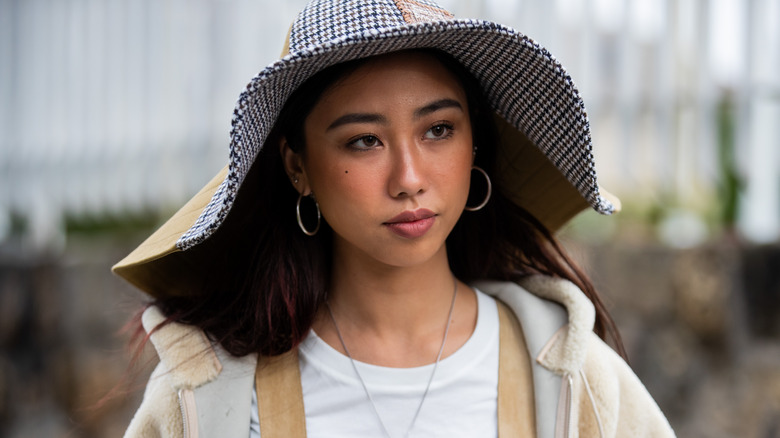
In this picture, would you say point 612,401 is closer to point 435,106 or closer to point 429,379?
point 429,379

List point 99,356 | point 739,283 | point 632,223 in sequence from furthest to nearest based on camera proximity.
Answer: point 99,356 → point 632,223 → point 739,283

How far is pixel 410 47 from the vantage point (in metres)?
1.60

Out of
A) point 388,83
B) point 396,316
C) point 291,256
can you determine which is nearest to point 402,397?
point 396,316

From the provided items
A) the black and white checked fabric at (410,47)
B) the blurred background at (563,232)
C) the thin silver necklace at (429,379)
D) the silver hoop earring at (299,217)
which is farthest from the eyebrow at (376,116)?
the blurred background at (563,232)

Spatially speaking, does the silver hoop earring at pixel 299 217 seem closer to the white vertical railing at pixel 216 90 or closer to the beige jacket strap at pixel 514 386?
the beige jacket strap at pixel 514 386

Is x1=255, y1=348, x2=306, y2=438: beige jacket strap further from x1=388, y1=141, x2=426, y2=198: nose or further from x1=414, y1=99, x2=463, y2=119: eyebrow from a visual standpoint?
x1=414, y1=99, x2=463, y2=119: eyebrow

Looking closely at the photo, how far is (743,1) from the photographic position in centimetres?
284

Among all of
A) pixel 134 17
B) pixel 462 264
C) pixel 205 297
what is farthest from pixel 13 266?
pixel 462 264

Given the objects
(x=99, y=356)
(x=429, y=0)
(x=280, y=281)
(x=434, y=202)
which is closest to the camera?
(x=434, y=202)

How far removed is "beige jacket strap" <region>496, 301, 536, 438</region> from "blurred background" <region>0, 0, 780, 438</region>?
20.5 inches

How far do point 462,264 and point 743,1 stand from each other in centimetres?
155

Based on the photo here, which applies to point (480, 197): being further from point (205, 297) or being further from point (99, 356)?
point (99, 356)

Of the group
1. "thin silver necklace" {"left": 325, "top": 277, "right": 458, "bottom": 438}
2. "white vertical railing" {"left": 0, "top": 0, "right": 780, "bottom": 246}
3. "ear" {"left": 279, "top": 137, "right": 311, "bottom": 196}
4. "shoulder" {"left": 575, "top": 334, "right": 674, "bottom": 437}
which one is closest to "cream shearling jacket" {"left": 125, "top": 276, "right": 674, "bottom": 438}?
"shoulder" {"left": 575, "top": 334, "right": 674, "bottom": 437}

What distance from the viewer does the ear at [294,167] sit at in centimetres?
180
